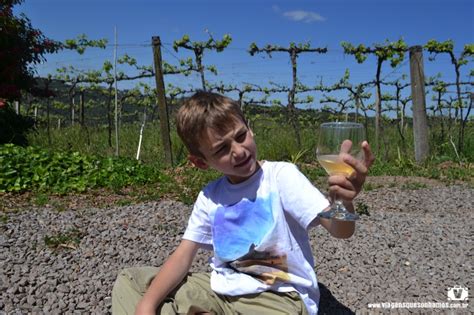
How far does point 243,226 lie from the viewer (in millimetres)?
2088

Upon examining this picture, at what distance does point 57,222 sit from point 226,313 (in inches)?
131

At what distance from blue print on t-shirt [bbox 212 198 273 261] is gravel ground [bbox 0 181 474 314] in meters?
1.39

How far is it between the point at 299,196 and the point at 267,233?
196mm

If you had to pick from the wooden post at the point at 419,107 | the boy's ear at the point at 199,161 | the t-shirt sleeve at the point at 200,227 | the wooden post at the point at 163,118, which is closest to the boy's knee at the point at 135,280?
the t-shirt sleeve at the point at 200,227

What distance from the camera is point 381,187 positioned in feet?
22.8

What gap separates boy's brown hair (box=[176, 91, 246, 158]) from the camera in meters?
2.04

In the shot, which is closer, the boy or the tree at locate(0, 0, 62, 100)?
the boy

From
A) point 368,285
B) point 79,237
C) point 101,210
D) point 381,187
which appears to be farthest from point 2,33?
point 368,285

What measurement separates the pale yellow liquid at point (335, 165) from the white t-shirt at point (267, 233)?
0.26m

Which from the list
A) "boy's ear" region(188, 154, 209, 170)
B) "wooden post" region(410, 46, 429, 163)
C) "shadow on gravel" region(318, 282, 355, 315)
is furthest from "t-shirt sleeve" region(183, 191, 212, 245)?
"wooden post" region(410, 46, 429, 163)

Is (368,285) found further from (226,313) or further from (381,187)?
(381,187)

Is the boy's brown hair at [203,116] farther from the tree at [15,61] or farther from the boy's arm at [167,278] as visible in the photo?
the tree at [15,61]

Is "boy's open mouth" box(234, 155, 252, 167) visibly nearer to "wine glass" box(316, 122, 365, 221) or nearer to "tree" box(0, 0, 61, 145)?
"wine glass" box(316, 122, 365, 221)

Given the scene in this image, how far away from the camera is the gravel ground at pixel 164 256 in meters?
3.35
